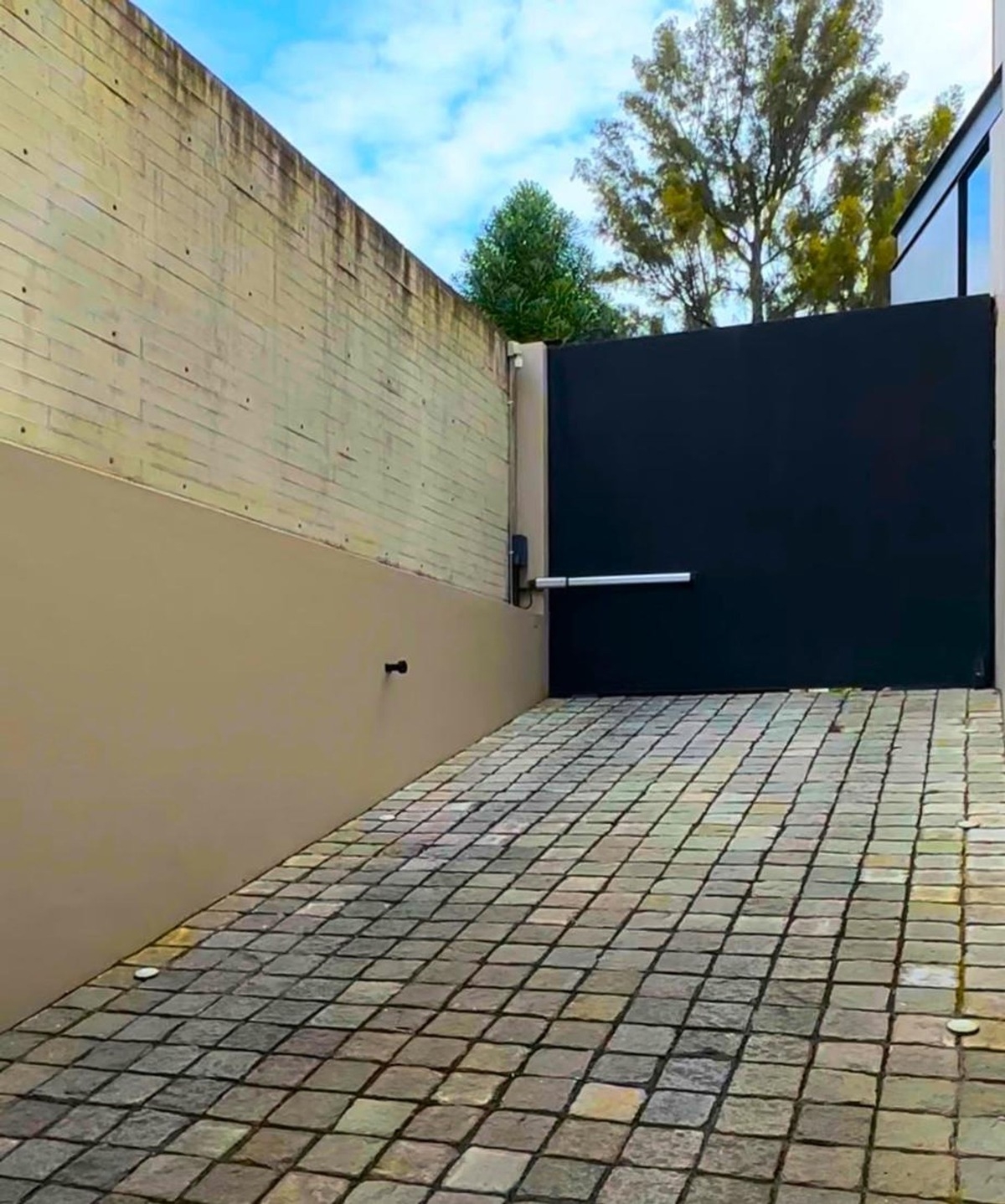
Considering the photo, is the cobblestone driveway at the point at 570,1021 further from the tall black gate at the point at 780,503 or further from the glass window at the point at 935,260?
the glass window at the point at 935,260

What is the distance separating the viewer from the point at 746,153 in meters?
17.2

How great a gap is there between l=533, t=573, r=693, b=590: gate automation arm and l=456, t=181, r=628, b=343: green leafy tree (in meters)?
7.88

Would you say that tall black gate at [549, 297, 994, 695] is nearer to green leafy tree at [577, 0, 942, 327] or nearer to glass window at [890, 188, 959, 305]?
glass window at [890, 188, 959, 305]

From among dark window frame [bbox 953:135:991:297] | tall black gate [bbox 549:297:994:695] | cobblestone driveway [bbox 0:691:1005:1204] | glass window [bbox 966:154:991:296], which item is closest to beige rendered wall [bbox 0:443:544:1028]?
cobblestone driveway [bbox 0:691:1005:1204]

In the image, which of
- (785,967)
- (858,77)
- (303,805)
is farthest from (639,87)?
(785,967)

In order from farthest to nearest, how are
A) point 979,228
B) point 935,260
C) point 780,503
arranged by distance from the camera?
point 935,260 < point 979,228 < point 780,503

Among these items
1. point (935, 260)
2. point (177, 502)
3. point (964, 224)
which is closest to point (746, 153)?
point (935, 260)

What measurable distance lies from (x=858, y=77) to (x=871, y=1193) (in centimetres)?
1778

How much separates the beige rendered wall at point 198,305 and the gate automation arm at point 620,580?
1.38 meters

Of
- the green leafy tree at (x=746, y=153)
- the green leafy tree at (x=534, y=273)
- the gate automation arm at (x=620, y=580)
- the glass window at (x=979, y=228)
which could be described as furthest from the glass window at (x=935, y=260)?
the green leafy tree at (x=746, y=153)

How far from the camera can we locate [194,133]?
441 centimetres

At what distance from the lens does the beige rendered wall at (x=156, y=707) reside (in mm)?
3293

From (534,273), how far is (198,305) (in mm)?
12135

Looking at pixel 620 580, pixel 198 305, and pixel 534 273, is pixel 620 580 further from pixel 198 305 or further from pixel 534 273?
pixel 534 273
